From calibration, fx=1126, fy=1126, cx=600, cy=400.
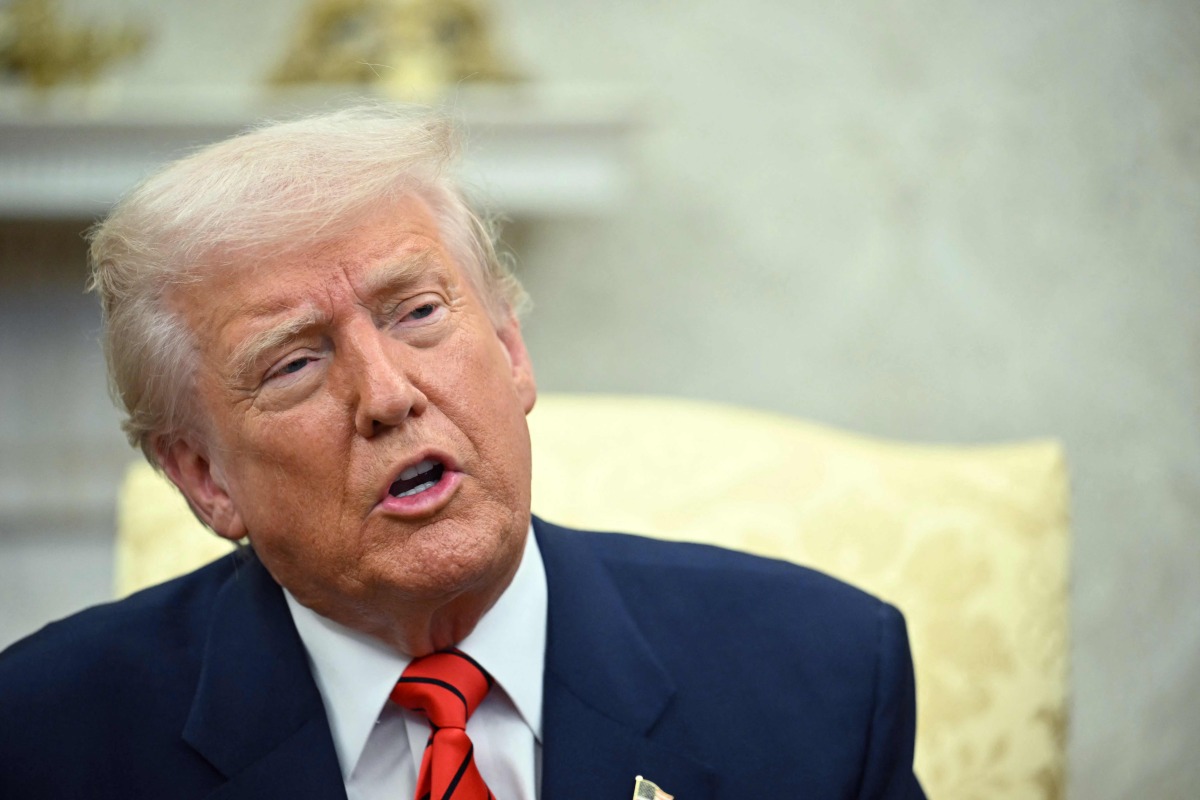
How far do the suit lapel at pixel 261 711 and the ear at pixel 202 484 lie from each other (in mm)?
106

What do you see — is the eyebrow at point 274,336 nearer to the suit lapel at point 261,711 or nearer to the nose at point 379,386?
the nose at point 379,386

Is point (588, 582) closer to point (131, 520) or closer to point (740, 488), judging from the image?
point (740, 488)

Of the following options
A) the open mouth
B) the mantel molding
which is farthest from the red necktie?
the mantel molding

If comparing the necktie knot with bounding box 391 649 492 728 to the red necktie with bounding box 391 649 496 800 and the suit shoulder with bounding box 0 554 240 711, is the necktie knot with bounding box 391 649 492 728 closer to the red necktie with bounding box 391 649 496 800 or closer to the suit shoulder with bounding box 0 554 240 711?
the red necktie with bounding box 391 649 496 800

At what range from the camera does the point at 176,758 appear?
1.23 metres

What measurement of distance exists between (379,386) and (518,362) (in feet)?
0.92

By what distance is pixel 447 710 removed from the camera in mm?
1203

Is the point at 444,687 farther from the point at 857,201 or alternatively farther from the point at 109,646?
the point at 857,201

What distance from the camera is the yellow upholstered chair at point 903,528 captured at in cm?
161

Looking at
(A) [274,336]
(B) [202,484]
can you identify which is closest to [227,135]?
(B) [202,484]

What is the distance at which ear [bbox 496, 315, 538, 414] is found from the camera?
4.42 ft

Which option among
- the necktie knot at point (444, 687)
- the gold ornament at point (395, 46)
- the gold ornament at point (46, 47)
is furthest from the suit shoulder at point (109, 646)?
the gold ornament at point (46, 47)

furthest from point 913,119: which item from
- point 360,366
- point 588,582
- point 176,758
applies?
point 176,758

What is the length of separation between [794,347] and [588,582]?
140 centimetres
